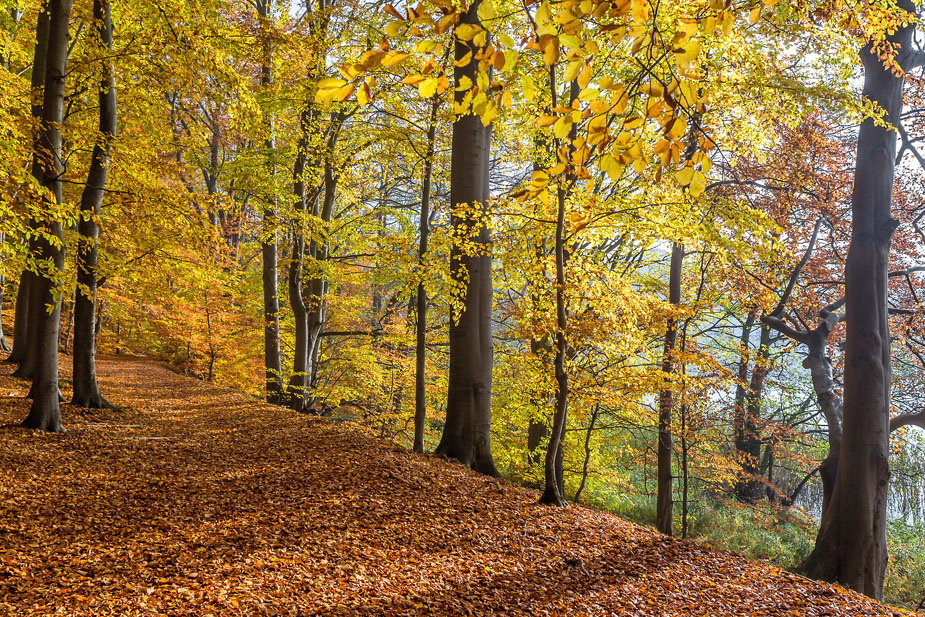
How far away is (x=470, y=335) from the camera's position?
6.65 metres

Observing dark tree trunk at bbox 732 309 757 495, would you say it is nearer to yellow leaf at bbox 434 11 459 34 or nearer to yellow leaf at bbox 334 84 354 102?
yellow leaf at bbox 434 11 459 34

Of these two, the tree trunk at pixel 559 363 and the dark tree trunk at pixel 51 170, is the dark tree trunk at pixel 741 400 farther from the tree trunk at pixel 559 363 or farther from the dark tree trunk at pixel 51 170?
the dark tree trunk at pixel 51 170

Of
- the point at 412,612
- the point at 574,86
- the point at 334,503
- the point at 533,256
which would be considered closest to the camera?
the point at 412,612

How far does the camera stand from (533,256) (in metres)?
6.46

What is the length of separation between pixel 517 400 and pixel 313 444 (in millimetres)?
4832

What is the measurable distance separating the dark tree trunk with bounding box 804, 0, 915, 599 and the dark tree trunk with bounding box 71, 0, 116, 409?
937 cm

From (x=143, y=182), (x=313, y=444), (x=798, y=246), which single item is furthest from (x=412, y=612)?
(x=798, y=246)

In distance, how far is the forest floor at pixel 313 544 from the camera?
9.37 ft

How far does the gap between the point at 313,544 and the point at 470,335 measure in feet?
11.5

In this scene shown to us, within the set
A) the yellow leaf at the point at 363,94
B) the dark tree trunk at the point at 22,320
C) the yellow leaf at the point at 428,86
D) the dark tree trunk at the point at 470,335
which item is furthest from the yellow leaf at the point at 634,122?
the dark tree trunk at the point at 22,320

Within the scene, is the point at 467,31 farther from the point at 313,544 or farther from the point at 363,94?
the point at 313,544

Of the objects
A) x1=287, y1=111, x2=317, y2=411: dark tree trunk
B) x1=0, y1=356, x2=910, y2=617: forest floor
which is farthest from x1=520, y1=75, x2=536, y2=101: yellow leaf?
x1=287, y1=111, x2=317, y2=411: dark tree trunk

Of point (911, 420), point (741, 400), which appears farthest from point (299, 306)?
point (741, 400)

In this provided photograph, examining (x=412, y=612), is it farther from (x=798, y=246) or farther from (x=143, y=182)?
(x=798, y=246)
